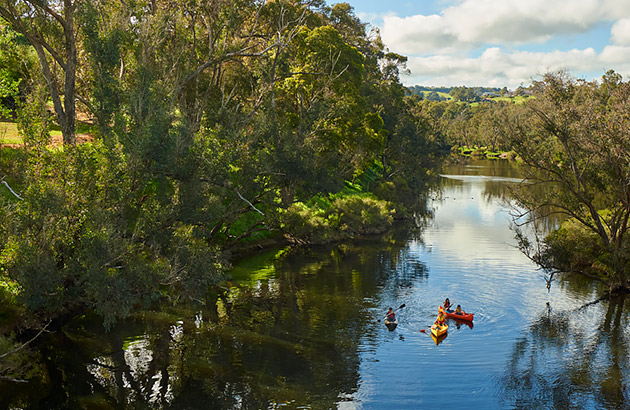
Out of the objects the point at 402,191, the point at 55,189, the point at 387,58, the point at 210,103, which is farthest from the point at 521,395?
the point at 387,58

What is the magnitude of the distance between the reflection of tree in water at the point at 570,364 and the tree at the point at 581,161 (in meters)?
4.29

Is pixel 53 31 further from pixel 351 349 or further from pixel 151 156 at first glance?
pixel 351 349

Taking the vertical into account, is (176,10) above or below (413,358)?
above

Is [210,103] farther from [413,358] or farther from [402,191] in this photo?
[402,191]

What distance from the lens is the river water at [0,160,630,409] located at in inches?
797

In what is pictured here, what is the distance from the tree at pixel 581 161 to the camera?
31.9 meters

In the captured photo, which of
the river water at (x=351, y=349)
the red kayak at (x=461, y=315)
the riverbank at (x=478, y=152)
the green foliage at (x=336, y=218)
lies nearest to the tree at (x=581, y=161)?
the river water at (x=351, y=349)

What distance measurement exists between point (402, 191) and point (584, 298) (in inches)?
1787

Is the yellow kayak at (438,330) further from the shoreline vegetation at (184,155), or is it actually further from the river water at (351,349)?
the shoreline vegetation at (184,155)

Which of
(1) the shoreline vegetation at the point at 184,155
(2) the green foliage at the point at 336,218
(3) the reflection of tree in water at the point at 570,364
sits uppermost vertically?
(1) the shoreline vegetation at the point at 184,155

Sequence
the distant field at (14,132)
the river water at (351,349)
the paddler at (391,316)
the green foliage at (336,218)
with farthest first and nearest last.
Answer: the green foliage at (336,218), the distant field at (14,132), the paddler at (391,316), the river water at (351,349)

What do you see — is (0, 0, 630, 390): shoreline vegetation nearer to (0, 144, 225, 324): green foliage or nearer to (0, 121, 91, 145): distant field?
(0, 144, 225, 324): green foliage

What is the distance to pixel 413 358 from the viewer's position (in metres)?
24.3

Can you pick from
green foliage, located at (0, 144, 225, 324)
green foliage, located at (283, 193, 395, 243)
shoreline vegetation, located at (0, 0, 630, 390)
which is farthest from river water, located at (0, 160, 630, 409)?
green foliage, located at (283, 193, 395, 243)
